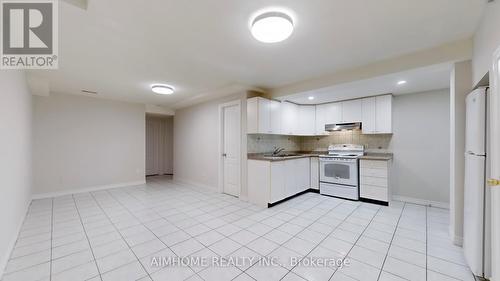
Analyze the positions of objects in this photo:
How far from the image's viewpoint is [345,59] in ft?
8.59

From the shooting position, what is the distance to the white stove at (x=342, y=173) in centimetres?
399

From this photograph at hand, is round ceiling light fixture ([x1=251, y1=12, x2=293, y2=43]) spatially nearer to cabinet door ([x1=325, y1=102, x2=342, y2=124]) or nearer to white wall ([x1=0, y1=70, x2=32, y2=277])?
white wall ([x1=0, y1=70, x2=32, y2=277])

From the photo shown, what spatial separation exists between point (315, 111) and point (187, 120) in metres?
3.76

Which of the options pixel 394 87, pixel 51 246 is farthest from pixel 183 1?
pixel 394 87

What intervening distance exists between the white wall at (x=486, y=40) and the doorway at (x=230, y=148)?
3.41 meters

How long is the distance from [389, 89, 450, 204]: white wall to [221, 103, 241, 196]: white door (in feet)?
11.2

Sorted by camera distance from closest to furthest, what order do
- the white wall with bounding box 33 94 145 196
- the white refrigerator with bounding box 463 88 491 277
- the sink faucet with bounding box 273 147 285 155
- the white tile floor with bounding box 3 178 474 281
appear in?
1. the white refrigerator with bounding box 463 88 491 277
2. the white tile floor with bounding box 3 178 474 281
3. the white wall with bounding box 33 94 145 196
4. the sink faucet with bounding box 273 147 285 155

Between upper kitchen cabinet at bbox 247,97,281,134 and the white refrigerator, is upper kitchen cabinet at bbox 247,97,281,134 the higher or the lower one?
the higher one

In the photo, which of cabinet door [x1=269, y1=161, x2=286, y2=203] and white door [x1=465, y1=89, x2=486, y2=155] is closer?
white door [x1=465, y1=89, x2=486, y2=155]

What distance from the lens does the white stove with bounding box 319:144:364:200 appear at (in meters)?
3.99

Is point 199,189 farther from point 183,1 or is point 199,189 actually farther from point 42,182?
point 183,1

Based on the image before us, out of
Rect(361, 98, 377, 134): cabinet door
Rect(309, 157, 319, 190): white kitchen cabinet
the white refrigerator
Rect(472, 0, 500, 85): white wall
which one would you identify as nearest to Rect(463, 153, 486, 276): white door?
the white refrigerator

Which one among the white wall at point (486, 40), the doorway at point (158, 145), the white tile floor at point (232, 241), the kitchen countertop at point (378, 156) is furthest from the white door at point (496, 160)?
the doorway at point (158, 145)

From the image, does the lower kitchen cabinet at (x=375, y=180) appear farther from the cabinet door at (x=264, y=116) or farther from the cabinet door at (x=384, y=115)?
the cabinet door at (x=264, y=116)
